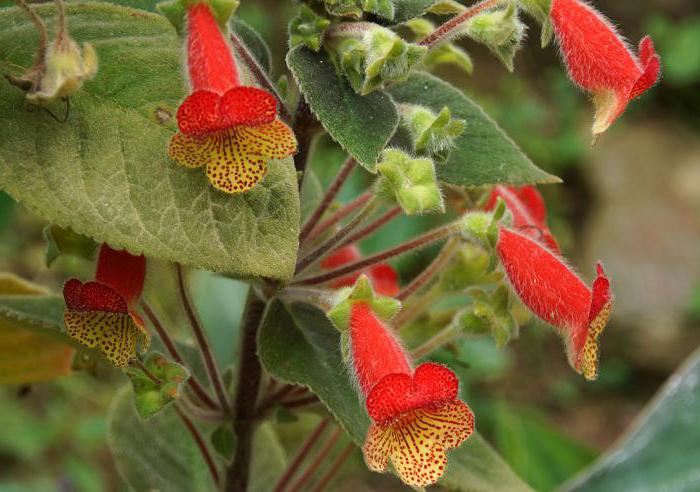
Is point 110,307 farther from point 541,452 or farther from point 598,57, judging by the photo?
point 541,452

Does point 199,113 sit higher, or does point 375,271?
point 199,113

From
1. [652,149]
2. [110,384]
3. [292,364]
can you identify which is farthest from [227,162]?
[652,149]

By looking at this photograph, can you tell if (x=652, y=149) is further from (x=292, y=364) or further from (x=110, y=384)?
(x=292, y=364)

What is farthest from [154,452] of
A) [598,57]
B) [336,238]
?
[598,57]

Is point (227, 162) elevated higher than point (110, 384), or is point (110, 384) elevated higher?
point (227, 162)

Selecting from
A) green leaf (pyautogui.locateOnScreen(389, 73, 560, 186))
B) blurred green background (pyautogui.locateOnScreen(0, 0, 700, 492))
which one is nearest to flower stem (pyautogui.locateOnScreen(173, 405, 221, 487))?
green leaf (pyautogui.locateOnScreen(389, 73, 560, 186))

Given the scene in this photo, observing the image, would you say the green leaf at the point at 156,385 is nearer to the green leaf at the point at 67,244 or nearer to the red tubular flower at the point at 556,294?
the green leaf at the point at 67,244

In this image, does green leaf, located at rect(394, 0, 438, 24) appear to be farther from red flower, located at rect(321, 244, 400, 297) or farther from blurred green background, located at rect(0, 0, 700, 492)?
blurred green background, located at rect(0, 0, 700, 492)

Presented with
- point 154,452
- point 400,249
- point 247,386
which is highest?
point 400,249
